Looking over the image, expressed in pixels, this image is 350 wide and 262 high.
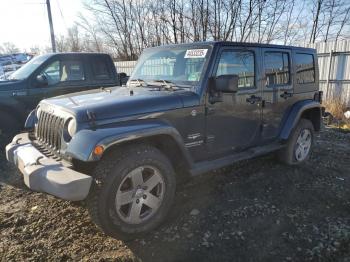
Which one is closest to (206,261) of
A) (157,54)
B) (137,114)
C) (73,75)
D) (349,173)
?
(137,114)

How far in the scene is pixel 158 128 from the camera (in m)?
3.00

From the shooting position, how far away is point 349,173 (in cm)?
486

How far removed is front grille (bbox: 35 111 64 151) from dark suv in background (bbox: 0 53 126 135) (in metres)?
2.76

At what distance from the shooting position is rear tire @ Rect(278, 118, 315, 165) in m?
4.98

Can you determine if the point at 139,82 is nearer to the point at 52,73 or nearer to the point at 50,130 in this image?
the point at 50,130

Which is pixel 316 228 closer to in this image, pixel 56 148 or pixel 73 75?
pixel 56 148

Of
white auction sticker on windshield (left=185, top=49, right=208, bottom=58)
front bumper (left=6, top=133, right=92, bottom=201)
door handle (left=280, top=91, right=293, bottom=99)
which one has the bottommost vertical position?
front bumper (left=6, top=133, right=92, bottom=201)

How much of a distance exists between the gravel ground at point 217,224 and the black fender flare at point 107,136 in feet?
3.27

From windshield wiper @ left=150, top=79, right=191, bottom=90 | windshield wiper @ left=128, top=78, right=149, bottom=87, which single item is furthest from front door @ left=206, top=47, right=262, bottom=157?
windshield wiper @ left=128, top=78, right=149, bottom=87

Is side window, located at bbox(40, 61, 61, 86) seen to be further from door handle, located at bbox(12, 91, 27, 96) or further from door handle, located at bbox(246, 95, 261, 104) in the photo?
door handle, located at bbox(246, 95, 261, 104)

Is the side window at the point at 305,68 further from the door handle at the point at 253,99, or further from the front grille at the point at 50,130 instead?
the front grille at the point at 50,130

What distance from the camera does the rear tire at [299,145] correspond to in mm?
4980

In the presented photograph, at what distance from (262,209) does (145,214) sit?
4.81 ft

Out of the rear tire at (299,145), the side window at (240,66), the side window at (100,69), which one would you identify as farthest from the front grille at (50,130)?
the rear tire at (299,145)
